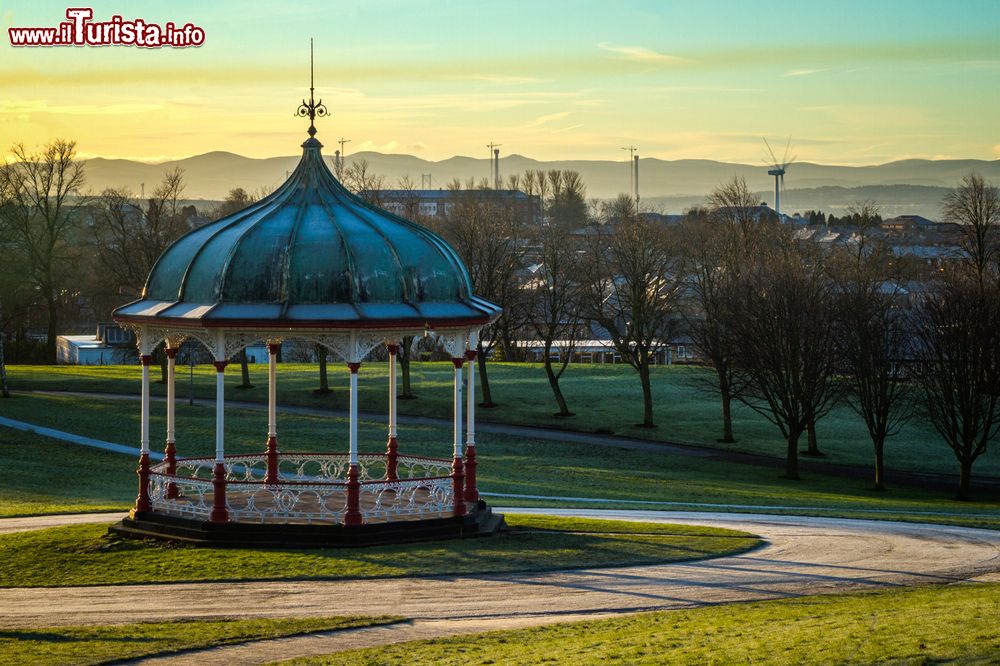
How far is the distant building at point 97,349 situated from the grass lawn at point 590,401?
22.1 m

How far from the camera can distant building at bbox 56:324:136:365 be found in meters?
102

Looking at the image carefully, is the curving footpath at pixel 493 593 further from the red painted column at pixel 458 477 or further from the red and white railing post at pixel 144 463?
the red and white railing post at pixel 144 463

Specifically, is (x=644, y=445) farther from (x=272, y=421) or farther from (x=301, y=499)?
(x=301, y=499)

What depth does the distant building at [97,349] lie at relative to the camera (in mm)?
101750

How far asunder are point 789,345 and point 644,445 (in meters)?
9.40

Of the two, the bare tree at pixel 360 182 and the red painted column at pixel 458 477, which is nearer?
the red painted column at pixel 458 477

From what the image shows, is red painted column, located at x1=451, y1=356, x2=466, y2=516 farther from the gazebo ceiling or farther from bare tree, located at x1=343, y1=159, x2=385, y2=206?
bare tree, located at x1=343, y1=159, x2=385, y2=206

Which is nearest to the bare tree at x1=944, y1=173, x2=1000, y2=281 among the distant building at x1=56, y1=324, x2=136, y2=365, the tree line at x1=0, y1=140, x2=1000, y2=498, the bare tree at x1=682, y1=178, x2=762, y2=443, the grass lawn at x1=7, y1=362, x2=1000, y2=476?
the tree line at x1=0, y1=140, x2=1000, y2=498

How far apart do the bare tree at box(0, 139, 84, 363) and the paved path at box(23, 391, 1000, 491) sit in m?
20.3

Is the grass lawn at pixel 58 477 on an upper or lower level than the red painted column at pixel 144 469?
lower

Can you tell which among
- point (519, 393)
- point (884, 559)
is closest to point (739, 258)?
point (519, 393)

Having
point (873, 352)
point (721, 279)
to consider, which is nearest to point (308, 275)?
point (873, 352)

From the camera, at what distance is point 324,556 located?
25359mm

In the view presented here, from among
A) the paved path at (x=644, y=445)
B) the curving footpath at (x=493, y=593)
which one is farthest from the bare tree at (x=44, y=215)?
the curving footpath at (x=493, y=593)
